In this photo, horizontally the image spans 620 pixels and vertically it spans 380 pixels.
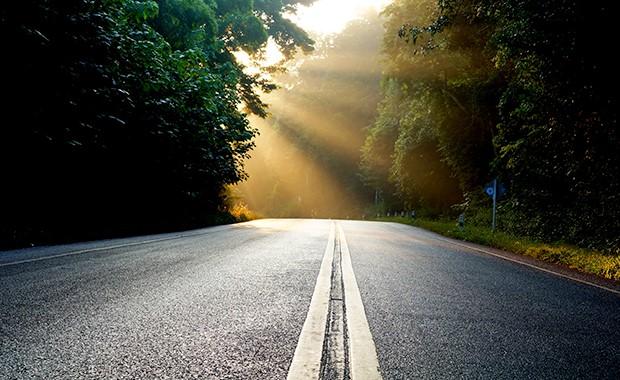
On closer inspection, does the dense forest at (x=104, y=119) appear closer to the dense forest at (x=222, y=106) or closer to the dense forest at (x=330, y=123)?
the dense forest at (x=222, y=106)

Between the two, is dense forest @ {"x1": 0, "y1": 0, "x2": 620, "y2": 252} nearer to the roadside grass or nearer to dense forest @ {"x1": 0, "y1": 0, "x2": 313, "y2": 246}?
dense forest @ {"x1": 0, "y1": 0, "x2": 313, "y2": 246}

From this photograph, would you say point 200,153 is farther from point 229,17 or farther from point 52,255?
point 52,255

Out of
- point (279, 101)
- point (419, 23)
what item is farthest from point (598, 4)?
point (279, 101)

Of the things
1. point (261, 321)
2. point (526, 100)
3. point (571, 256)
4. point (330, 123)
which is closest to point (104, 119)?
point (261, 321)

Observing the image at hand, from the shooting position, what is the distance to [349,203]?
6062 cm

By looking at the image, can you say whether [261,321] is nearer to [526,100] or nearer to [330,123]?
[526,100]

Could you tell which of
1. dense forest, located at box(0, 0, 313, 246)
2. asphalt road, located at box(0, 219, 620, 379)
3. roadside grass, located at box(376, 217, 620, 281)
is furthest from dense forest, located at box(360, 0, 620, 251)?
dense forest, located at box(0, 0, 313, 246)

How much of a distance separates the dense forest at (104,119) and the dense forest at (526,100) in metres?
6.83

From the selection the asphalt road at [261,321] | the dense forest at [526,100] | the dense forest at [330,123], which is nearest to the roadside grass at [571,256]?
the dense forest at [526,100]

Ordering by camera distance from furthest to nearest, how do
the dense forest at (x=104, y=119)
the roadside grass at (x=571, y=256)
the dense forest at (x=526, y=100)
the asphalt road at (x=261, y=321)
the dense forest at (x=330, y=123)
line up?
the dense forest at (x=330, y=123) → the dense forest at (x=526, y=100) → the dense forest at (x=104, y=119) → the roadside grass at (x=571, y=256) → the asphalt road at (x=261, y=321)

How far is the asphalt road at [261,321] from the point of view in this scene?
2.19 meters

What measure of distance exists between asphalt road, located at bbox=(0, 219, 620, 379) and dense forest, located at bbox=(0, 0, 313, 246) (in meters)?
3.54

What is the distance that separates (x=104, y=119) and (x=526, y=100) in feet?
33.0

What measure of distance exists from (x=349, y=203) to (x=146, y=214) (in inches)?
1842
